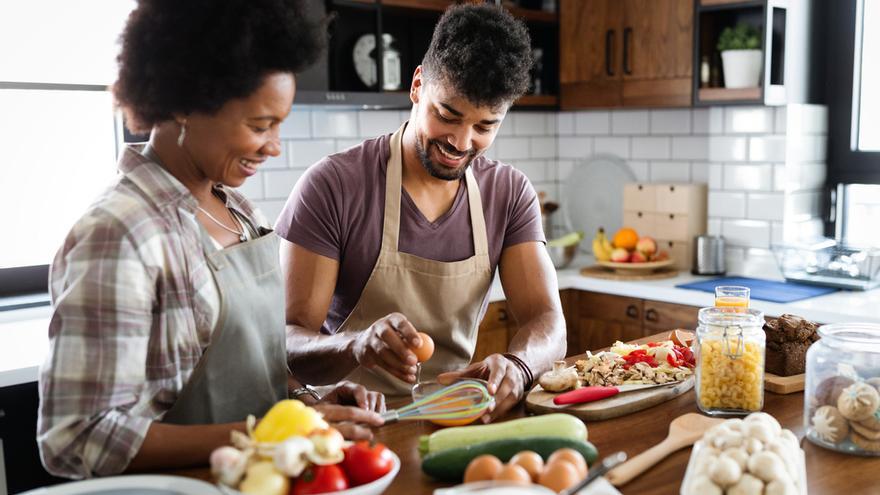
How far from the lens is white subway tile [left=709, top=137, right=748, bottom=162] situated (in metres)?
3.76

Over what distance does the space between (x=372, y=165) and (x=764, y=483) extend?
1.31 metres

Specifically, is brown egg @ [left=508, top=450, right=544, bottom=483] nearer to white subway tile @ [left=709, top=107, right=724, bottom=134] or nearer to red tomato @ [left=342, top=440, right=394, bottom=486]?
red tomato @ [left=342, top=440, right=394, bottom=486]

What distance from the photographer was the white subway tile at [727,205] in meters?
3.80

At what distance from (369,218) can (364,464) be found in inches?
40.3

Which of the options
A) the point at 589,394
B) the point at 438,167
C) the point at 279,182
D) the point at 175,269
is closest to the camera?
the point at 175,269

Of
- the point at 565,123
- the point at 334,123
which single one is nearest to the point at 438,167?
the point at 334,123

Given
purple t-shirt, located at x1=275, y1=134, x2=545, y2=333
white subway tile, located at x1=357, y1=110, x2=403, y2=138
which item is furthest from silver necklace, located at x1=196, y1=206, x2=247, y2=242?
white subway tile, located at x1=357, y1=110, x2=403, y2=138

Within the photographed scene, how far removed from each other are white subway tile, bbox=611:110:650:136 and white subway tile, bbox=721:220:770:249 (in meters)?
0.69

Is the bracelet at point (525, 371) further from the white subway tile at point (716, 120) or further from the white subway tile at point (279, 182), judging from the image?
the white subway tile at point (716, 120)

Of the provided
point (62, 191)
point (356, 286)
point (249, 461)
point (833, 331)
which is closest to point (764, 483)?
point (833, 331)

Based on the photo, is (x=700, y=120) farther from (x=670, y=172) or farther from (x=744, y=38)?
(x=744, y=38)

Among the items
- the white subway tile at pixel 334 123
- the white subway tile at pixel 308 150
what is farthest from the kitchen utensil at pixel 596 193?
the white subway tile at pixel 308 150

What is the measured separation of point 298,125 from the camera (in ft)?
12.0

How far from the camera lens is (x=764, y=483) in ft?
3.98
